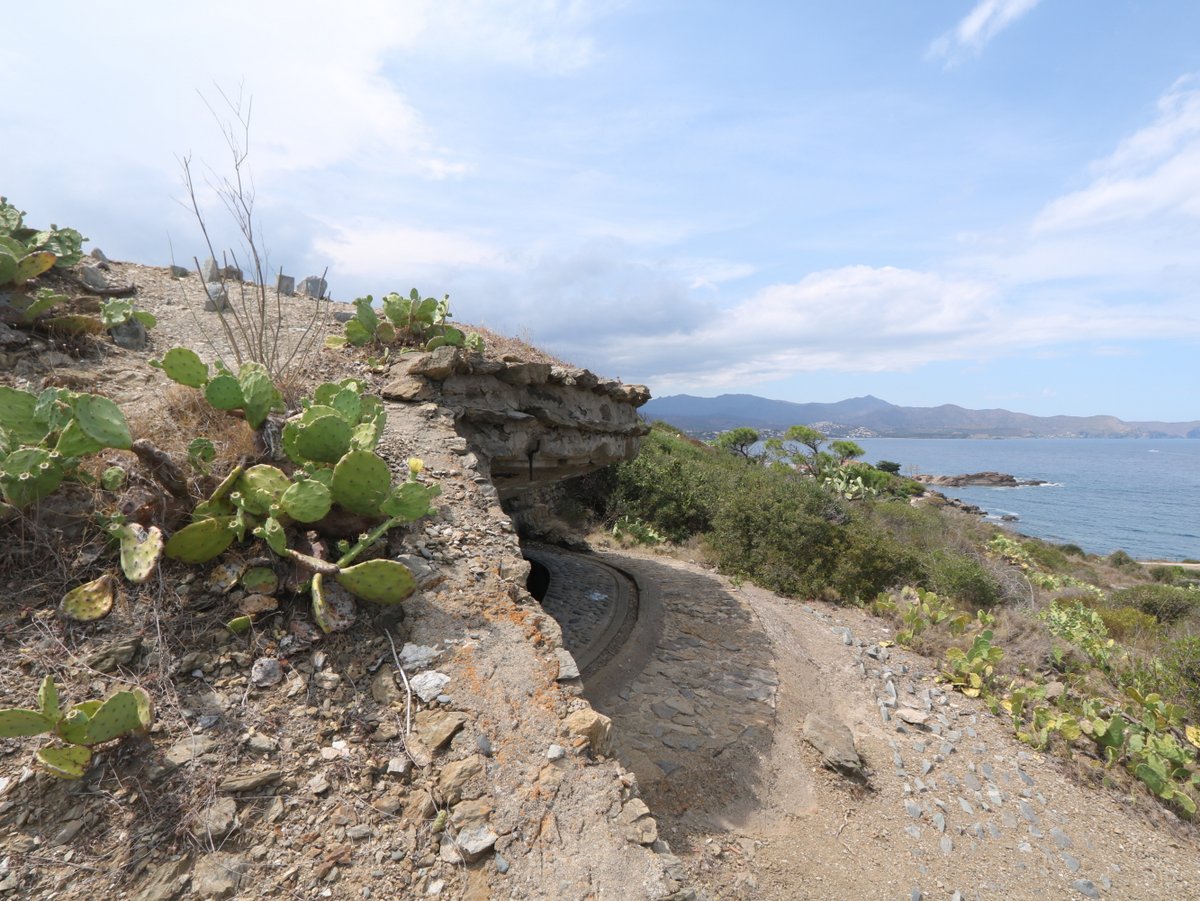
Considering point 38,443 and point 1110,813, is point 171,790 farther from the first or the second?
point 1110,813

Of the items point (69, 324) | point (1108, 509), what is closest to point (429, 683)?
point (69, 324)

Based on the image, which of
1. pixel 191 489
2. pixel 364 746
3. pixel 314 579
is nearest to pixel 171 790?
pixel 364 746

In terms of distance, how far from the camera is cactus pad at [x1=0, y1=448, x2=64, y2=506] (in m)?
3.60

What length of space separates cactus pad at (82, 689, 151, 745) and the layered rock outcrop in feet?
14.6

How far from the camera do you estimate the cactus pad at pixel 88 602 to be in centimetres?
336

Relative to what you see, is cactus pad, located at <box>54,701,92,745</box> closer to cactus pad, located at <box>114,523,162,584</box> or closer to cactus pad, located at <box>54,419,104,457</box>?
cactus pad, located at <box>114,523,162,584</box>

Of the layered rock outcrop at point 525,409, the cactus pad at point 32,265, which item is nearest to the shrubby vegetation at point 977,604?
the layered rock outcrop at point 525,409

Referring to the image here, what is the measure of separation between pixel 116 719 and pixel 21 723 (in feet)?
1.10

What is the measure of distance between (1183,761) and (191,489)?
1147cm

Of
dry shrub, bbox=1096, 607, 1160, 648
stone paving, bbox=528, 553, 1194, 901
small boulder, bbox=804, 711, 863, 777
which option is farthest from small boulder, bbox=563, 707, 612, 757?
dry shrub, bbox=1096, 607, 1160, 648

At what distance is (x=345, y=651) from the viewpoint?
148 inches

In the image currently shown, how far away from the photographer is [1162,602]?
18984 millimetres

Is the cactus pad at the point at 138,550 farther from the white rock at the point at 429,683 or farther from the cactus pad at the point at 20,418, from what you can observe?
the white rock at the point at 429,683

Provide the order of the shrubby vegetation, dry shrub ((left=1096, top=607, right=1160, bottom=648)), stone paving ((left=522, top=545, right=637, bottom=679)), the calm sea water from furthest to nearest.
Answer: the calm sea water → dry shrub ((left=1096, top=607, right=1160, bottom=648)) → stone paving ((left=522, top=545, right=637, bottom=679)) → the shrubby vegetation
